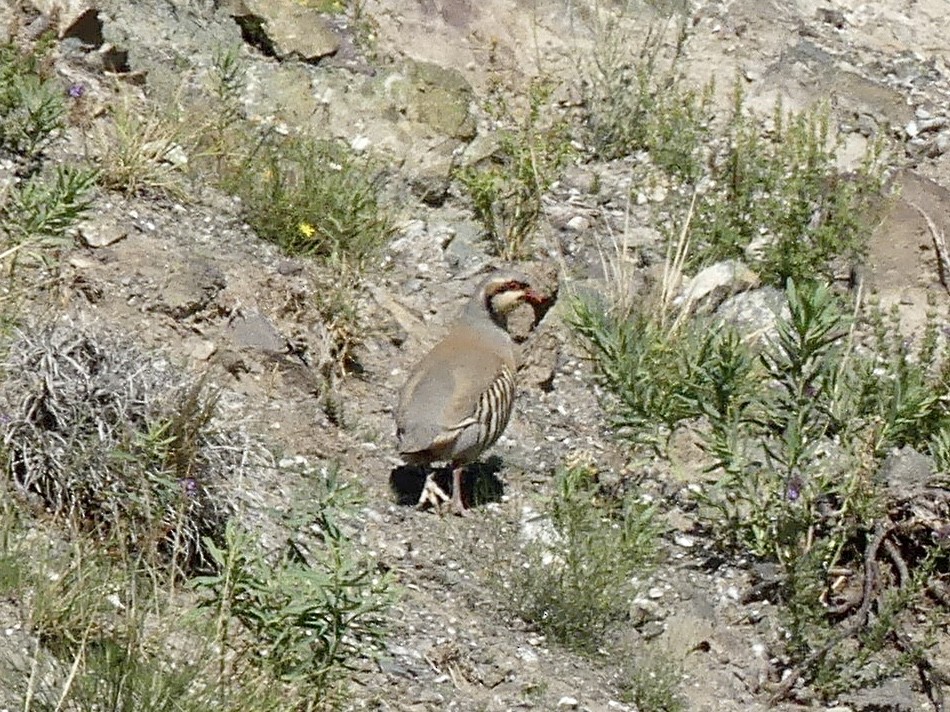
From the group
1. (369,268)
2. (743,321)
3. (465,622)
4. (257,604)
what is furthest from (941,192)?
(257,604)

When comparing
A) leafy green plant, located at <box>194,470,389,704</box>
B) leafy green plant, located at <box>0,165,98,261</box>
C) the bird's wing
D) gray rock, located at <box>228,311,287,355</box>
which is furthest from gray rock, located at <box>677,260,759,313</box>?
leafy green plant, located at <box>194,470,389,704</box>

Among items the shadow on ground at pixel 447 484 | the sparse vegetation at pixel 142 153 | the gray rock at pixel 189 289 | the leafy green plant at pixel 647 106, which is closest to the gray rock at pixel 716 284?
the leafy green plant at pixel 647 106

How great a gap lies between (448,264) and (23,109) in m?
2.44

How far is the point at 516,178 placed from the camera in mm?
9461

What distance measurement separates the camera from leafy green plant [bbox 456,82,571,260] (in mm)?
9211

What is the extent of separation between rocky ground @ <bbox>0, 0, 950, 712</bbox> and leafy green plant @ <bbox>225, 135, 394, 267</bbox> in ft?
0.42

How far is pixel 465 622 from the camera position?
6559 millimetres

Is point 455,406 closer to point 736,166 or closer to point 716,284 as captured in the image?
point 716,284

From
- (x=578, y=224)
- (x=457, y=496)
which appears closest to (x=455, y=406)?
(x=457, y=496)

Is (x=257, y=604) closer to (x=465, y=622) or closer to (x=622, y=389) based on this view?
(x=465, y=622)

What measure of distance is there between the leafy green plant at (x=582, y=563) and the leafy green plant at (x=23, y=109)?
3.18 meters

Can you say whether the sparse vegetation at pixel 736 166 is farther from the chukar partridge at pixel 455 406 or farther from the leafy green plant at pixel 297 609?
the leafy green plant at pixel 297 609

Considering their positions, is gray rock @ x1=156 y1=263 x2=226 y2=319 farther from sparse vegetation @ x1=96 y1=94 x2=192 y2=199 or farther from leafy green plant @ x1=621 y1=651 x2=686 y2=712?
leafy green plant @ x1=621 y1=651 x2=686 y2=712

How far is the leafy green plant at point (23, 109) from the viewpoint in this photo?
27.0 ft
